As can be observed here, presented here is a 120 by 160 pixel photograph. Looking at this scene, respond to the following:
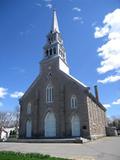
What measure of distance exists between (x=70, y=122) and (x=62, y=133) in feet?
7.08

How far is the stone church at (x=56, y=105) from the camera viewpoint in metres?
28.4

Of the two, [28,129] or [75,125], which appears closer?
[75,125]

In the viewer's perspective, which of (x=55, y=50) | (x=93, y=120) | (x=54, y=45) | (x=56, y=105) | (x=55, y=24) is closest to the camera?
(x=93, y=120)

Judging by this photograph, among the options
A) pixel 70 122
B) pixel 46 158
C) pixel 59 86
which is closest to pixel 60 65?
pixel 59 86

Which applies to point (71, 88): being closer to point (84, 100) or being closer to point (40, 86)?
point (84, 100)

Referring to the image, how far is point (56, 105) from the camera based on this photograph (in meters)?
31.0

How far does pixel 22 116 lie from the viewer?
3431cm

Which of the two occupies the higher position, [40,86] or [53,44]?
[53,44]

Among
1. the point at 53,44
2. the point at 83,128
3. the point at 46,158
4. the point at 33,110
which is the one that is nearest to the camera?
the point at 46,158

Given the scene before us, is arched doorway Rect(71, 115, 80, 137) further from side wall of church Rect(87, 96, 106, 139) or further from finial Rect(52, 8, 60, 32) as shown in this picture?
finial Rect(52, 8, 60, 32)

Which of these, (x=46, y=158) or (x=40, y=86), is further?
(x=40, y=86)

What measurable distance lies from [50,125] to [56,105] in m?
3.51

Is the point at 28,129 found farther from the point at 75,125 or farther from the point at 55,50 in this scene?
the point at 55,50

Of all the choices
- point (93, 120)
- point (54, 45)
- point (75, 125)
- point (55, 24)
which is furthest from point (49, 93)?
point (55, 24)
